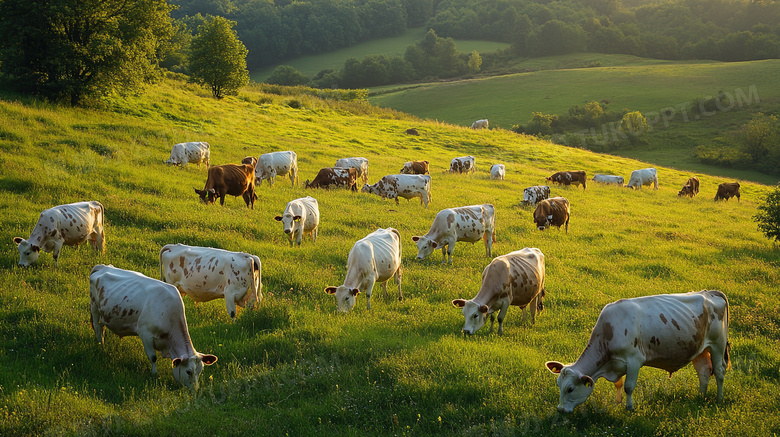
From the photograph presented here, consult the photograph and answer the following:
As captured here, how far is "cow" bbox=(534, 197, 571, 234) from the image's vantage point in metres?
18.7

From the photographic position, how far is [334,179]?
A: 23.1 m

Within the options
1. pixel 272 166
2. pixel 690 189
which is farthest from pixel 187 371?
pixel 690 189

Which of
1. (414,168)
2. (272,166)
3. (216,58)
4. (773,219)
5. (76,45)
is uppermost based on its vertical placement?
(216,58)

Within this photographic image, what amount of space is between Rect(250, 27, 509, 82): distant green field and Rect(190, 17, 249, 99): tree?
197 ft

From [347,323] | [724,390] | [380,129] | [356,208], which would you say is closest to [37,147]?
[356,208]

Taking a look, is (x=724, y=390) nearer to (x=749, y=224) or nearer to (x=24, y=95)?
(x=749, y=224)

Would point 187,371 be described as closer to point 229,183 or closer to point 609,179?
point 229,183

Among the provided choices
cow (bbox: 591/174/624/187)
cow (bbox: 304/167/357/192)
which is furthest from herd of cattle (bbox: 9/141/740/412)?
cow (bbox: 591/174/624/187)

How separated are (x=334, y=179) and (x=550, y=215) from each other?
33.4ft

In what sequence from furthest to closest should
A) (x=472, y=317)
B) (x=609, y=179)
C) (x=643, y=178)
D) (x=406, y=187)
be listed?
(x=609, y=179) < (x=643, y=178) < (x=406, y=187) < (x=472, y=317)

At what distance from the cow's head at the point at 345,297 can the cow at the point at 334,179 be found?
13684 millimetres

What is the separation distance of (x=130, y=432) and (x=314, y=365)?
2.56 m

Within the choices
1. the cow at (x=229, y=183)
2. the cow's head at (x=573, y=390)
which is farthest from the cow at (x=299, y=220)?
the cow's head at (x=573, y=390)

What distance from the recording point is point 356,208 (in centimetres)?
1908
